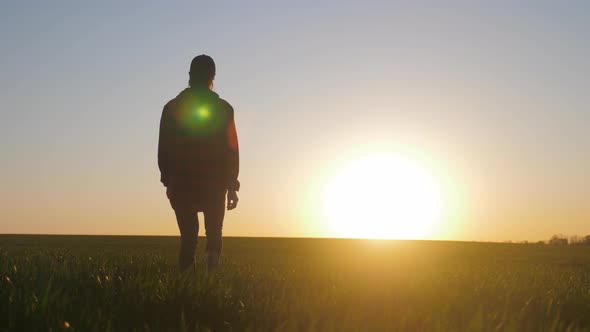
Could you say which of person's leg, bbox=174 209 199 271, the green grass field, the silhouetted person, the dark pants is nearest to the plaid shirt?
the silhouetted person

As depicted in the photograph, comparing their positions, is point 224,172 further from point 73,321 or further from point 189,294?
point 73,321

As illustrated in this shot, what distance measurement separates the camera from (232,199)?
8445 millimetres

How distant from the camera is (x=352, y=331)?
4.51 meters

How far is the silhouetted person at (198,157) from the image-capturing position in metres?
7.85

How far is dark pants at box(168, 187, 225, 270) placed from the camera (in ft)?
25.9

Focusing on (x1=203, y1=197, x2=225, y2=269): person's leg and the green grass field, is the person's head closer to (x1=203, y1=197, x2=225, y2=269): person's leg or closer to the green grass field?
(x1=203, y1=197, x2=225, y2=269): person's leg

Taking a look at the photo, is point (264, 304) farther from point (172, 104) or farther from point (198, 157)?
point (172, 104)

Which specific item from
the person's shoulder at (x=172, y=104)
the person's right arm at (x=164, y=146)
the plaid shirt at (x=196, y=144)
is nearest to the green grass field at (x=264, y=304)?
the plaid shirt at (x=196, y=144)

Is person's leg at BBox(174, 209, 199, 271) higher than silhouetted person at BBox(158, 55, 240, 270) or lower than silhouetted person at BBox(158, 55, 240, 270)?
lower

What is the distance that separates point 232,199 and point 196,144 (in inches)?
38.3

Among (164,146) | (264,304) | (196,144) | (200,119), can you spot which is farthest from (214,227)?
(264,304)

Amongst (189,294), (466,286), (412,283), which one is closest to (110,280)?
(189,294)

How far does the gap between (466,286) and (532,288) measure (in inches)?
32.4

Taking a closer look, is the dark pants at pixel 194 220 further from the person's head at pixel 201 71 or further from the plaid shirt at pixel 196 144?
the person's head at pixel 201 71
